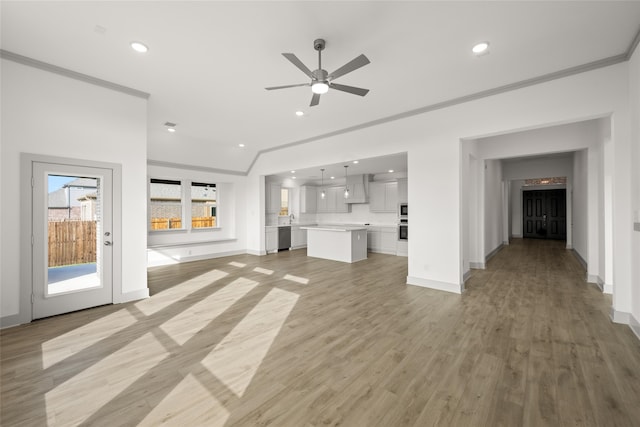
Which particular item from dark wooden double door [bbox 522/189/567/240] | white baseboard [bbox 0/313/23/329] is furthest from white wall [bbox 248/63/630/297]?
dark wooden double door [bbox 522/189/567/240]

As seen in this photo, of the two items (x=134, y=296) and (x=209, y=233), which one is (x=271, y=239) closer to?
(x=209, y=233)

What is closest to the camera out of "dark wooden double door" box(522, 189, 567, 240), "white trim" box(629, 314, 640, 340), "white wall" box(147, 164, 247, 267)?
"white trim" box(629, 314, 640, 340)

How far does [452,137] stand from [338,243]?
158 inches

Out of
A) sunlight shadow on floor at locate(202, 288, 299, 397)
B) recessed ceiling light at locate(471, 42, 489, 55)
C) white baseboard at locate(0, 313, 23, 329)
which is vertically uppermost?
recessed ceiling light at locate(471, 42, 489, 55)

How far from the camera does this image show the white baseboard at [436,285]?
429 cm

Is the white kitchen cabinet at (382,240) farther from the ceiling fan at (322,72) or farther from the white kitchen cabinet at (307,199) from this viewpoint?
the ceiling fan at (322,72)

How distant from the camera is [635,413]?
5.75 feet

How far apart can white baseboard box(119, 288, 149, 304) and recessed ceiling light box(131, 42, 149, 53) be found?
3371 millimetres

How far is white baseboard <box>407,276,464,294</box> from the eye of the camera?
4289 millimetres

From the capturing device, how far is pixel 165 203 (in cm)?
716

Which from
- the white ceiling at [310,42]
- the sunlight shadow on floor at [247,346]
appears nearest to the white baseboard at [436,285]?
the sunlight shadow on floor at [247,346]

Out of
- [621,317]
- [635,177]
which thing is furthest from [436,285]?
[635,177]

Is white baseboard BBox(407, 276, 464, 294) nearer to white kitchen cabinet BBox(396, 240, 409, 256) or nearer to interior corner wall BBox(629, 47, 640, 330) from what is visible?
interior corner wall BBox(629, 47, 640, 330)

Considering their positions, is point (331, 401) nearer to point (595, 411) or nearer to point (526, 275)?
point (595, 411)
